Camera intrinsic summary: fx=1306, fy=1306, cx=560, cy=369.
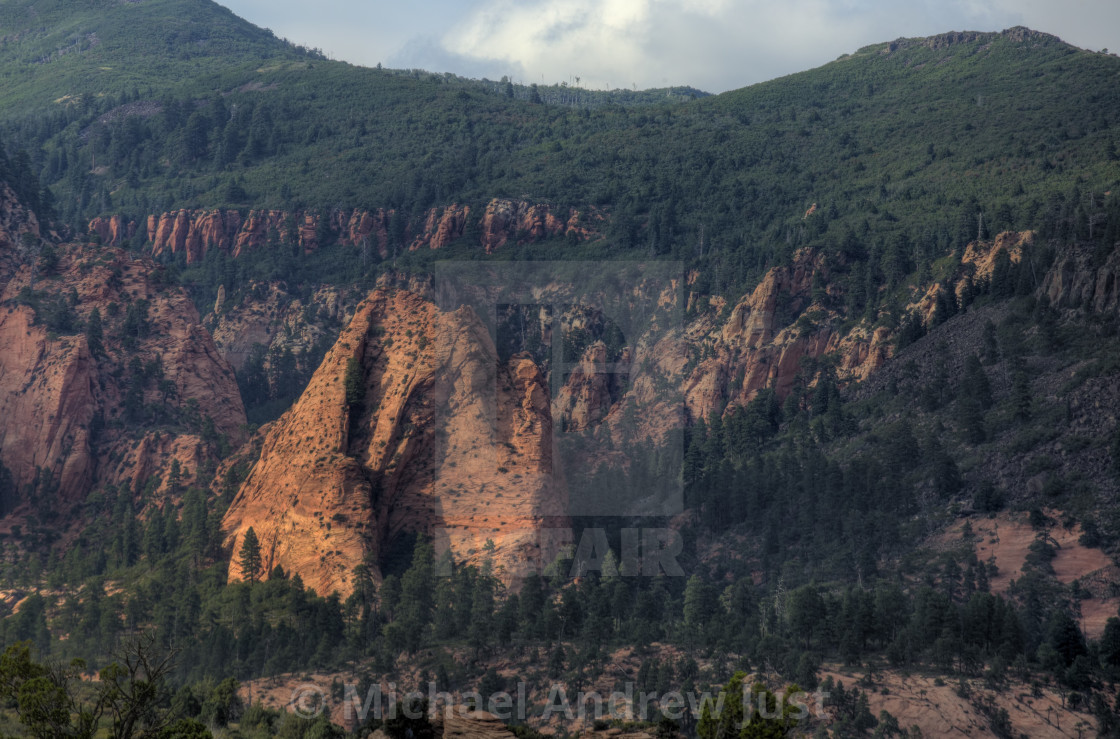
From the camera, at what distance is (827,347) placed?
126 meters

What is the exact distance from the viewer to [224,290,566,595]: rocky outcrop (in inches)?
3228

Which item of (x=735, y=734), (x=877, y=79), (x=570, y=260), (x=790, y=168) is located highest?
(x=877, y=79)

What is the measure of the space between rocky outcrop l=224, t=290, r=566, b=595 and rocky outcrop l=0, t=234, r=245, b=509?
63.6ft

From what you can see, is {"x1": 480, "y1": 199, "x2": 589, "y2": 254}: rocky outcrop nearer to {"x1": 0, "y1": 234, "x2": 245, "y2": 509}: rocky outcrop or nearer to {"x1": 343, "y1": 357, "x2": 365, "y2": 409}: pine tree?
{"x1": 0, "y1": 234, "x2": 245, "y2": 509}: rocky outcrop

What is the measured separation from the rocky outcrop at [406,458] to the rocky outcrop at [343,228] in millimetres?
73293

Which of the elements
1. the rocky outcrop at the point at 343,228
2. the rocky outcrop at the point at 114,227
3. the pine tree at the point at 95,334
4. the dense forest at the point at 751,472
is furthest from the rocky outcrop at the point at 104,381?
the rocky outcrop at the point at 114,227

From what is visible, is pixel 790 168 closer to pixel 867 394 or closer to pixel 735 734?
pixel 867 394

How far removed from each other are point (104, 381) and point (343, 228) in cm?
6716

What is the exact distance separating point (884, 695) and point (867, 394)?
168 ft

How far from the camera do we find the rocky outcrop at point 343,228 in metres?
163

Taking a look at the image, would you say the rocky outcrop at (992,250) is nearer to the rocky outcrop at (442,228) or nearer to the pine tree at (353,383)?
the pine tree at (353,383)

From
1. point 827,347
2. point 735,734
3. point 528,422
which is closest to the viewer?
point 735,734

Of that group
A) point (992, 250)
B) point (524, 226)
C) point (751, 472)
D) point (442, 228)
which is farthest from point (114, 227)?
point (992, 250)

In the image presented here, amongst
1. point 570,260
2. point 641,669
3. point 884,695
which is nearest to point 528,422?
point 641,669
